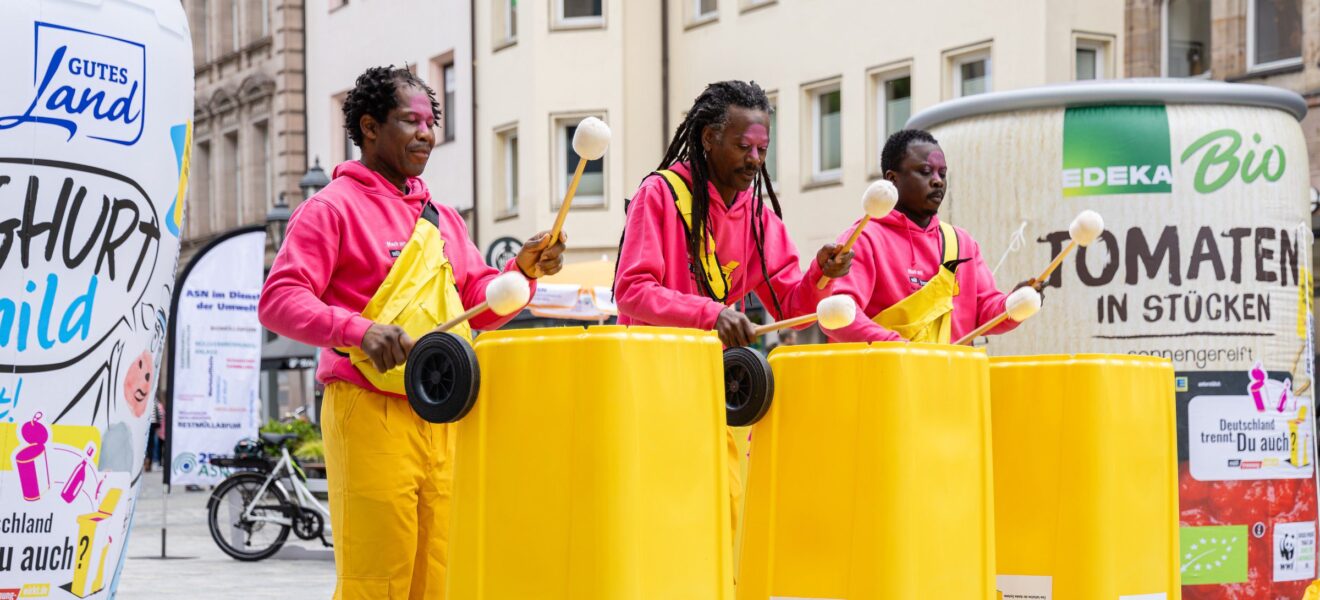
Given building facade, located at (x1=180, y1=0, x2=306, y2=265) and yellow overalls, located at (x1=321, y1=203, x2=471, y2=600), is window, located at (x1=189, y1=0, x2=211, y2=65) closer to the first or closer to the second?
building facade, located at (x1=180, y1=0, x2=306, y2=265)

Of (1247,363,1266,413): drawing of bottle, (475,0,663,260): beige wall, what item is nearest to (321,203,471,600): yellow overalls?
(1247,363,1266,413): drawing of bottle

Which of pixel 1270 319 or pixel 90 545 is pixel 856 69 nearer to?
pixel 1270 319

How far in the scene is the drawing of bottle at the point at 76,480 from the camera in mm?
5078

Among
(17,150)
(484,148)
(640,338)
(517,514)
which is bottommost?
(517,514)

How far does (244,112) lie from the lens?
3741cm

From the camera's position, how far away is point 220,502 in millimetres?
13359

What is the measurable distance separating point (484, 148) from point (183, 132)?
79.1ft

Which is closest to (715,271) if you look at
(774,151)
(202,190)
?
(774,151)

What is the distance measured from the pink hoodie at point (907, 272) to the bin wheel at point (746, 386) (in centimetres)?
114

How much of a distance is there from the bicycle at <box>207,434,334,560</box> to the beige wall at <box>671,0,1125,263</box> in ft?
34.9

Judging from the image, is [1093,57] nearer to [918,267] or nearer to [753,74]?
[753,74]

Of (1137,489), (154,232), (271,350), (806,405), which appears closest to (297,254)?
(154,232)

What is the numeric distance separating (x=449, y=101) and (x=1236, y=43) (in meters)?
14.4

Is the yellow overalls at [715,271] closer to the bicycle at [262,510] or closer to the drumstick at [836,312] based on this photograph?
the drumstick at [836,312]
